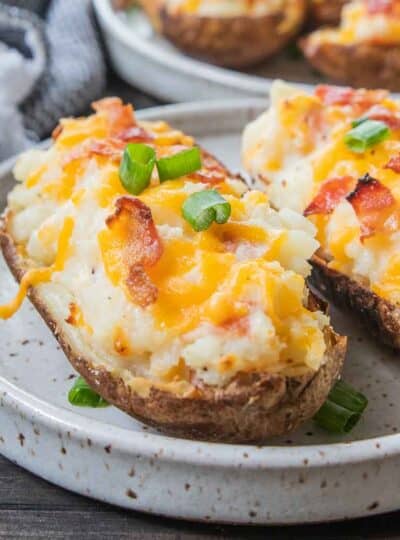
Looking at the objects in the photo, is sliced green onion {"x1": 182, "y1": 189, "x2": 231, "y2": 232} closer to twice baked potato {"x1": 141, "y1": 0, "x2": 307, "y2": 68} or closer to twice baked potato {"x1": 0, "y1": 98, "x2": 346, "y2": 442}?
twice baked potato {"x1": 0, "y1": 98, "x2": 346, "y2": 442}

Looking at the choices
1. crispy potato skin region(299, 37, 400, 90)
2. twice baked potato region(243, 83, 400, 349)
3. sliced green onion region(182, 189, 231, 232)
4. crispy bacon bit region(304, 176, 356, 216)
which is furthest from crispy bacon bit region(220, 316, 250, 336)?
crispy potato skin region(299, 37, 400, 90)

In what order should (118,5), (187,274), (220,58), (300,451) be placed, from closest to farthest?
(300,451)
(187,274)
(220,58)
(118,5)

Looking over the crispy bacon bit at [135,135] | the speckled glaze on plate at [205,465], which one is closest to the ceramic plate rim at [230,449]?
the speckled glaze on plate at [205,465]

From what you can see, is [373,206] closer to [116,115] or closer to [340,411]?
[340,411]

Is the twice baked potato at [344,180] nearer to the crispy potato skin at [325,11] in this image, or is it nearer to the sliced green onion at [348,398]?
the sliced green onion at [348,398]

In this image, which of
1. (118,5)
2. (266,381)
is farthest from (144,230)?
(118,5)

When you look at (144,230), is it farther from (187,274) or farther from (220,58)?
(220,58)
